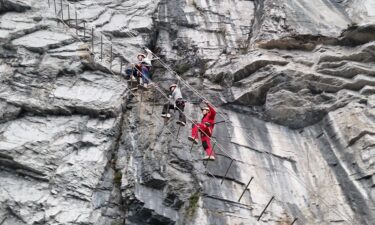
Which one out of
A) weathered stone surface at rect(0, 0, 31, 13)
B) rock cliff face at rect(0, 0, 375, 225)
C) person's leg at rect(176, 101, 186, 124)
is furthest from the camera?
weathered stone surface at rect(0, 0, 31, 13)

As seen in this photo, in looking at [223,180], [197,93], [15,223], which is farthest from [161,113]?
[15,223]

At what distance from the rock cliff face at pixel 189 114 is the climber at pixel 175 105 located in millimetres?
321

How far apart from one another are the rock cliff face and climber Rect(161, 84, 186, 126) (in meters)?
0.32

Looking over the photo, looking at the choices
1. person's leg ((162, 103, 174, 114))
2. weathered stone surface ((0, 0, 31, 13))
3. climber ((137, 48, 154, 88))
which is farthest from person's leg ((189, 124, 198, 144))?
weathered stone surface ((0, 0, 31, 13))

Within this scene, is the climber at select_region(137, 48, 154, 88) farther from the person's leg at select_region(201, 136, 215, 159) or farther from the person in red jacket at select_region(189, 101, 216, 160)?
the person's leg at select_region(201, 136, 215, 159)

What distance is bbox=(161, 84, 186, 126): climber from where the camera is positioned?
15055 millimetres

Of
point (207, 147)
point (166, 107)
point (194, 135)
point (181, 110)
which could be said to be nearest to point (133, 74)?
point (166, 107)

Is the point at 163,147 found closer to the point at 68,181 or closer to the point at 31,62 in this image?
the point at 68,181

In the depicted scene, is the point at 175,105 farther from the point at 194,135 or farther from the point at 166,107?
the point at 194,135

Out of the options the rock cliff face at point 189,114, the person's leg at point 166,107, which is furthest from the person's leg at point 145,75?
the person's leg at point 166,107

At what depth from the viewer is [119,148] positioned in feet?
48.1

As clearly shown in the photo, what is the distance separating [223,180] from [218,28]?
28.3 ft

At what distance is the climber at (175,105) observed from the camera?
15055 mm

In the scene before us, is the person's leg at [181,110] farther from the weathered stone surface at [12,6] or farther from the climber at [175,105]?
the weathered stone surface at [12,6]
